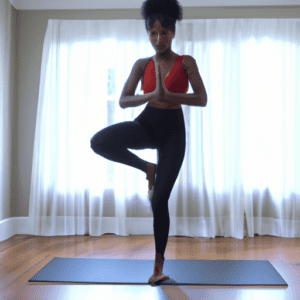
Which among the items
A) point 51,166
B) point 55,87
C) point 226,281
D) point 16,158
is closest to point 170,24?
point 226,281

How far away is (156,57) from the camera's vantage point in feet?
6.15

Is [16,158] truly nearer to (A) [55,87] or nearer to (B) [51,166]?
(B) [51,166]

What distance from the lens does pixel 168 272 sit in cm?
206

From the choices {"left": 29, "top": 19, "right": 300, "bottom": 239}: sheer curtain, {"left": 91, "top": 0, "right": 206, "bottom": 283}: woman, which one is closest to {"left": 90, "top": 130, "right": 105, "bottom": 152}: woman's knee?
{"left": 91, "top": 0, "right": 206, "bottom": 283}: woman

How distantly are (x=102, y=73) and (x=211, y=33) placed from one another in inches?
49.8

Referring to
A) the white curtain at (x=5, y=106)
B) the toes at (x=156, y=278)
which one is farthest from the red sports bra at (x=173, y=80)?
the white curtain at (x=5, y=106)

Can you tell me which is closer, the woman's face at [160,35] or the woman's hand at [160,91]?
the woman's hand at [160,91]

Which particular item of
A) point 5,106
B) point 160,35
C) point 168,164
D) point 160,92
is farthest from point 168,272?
point 5,106

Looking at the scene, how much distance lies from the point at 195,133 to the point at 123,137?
1.72 m

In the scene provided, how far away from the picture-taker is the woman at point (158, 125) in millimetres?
1678

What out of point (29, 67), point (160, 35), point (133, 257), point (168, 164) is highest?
point (29, 67)

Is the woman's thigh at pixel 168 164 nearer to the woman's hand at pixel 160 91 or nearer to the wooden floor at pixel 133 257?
the woman's hand at pixel 160 91

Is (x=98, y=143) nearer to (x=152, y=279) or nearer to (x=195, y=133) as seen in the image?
(x=152, y=279)

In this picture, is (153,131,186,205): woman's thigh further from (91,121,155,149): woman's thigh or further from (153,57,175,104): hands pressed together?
(153,57,175,104): hands pressed together
